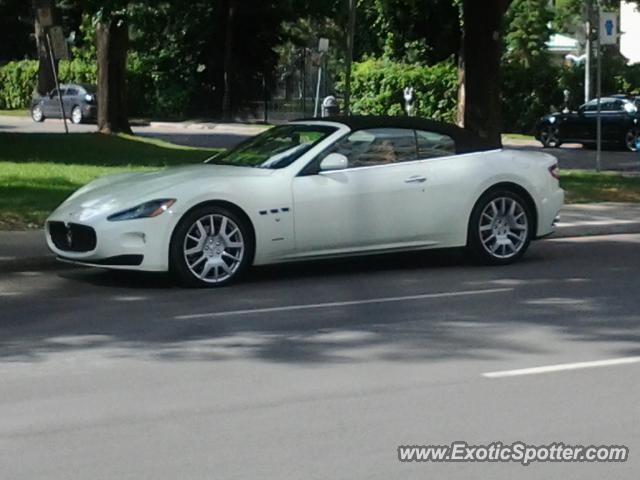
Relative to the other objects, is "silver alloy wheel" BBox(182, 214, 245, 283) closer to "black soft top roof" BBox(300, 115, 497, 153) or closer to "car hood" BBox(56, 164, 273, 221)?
"car hood" BBox(56, 164, 273, 221)

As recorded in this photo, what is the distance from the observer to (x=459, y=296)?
11641 millimetres

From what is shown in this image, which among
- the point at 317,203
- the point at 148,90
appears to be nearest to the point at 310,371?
the point at 317,203

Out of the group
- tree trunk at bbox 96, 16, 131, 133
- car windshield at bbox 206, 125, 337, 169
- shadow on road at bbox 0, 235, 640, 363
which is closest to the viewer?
shadow on road at bbox 0, 235, 640, 363

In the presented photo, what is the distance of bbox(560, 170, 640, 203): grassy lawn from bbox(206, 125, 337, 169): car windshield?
22.1 feet

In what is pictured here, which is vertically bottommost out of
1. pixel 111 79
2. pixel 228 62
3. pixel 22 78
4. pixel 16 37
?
pixel 22 78

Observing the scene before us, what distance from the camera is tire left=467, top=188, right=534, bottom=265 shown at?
13180 millimetres

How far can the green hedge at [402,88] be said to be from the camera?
44938 mm

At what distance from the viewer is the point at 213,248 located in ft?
39.4

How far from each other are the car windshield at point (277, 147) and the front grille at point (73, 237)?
168 cm

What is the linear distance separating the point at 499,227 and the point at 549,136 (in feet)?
81.5

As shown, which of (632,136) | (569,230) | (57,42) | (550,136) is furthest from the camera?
(550,136)

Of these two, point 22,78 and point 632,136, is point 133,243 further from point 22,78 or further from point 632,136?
point 22,78

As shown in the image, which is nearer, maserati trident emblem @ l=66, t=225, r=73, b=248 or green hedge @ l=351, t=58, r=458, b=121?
maserati trident emblem @ l=66, t=225, r=73, b=248

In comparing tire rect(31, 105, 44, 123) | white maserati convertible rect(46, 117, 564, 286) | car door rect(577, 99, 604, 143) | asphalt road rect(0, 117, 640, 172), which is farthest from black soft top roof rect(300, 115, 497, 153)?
tire rect(31, 105, 44, 123)
